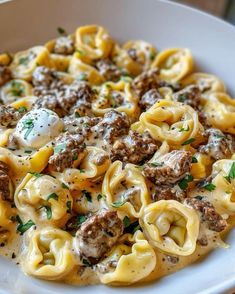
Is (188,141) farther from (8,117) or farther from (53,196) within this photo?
(8,117)

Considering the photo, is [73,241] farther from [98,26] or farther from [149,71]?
[98,26]

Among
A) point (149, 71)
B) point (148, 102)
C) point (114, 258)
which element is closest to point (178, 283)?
point (114, 258)

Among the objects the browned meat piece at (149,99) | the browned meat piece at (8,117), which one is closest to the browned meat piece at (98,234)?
the browned meat piece at (8,117)

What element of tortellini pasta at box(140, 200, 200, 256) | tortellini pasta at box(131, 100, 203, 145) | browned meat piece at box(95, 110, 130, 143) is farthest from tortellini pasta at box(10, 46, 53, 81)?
tortellini pasta at box(140, 200, 200, 256)

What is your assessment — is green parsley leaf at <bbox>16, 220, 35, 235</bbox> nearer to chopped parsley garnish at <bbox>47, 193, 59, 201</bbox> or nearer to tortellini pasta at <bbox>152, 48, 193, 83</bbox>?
chopped parsley garnish at <bbox>47, 193, 59, 201</bbox>

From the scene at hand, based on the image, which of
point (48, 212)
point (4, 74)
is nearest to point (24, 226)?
point (48, 212)

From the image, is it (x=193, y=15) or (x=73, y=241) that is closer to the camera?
(x=73, y=241)

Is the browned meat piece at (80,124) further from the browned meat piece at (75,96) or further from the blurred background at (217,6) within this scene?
the blurred background at (217,6)
